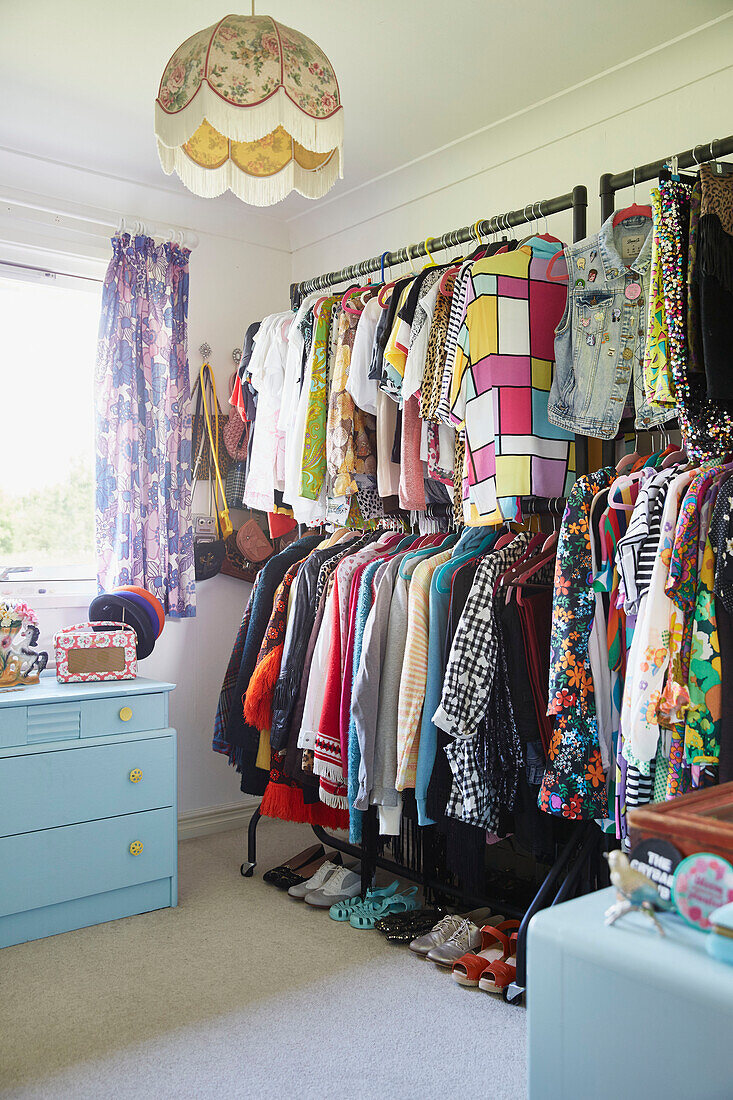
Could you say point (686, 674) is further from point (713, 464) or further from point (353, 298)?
point (353, 298)

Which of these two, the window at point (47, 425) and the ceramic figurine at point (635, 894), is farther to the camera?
the window at point (47, 425)

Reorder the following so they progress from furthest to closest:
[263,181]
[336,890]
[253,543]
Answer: [253,543], [336,890], [263,181]

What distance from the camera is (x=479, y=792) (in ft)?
7.23

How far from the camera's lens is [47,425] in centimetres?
335

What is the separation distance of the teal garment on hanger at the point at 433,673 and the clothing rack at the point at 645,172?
1.73 feet

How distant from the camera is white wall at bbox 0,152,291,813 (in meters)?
3.21

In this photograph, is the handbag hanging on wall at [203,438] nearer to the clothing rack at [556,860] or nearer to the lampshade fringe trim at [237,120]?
the clothing rack at [556,860]

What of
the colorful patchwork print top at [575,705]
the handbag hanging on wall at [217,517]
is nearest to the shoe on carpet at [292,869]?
the handbag hanging on wall at [217,517]

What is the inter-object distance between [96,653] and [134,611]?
21 centimetres

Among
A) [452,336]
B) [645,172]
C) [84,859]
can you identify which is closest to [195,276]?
[452,336]

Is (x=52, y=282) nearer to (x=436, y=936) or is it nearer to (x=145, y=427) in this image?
(x=145, y=427)

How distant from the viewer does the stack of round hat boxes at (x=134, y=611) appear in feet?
9.86

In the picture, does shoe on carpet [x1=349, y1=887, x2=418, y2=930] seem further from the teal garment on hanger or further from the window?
the window

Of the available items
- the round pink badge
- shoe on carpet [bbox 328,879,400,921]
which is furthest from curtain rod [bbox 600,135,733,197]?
shoe on carpet [bbox 328,879,400,921]
